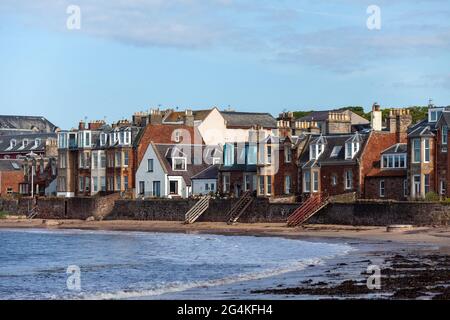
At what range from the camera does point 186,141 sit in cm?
9975

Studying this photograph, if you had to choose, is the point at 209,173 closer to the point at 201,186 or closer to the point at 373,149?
the point at 201,186

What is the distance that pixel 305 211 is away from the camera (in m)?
75.0

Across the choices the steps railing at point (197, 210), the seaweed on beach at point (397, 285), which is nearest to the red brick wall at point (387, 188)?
the steps railing at point (197, 210)

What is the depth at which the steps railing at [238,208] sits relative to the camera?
80.7 meters

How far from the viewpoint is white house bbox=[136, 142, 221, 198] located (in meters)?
95.2

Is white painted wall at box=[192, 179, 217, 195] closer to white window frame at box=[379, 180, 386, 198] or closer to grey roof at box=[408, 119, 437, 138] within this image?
white window frame at box=[379, 180, 386, 198]

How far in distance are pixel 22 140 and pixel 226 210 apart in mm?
55018

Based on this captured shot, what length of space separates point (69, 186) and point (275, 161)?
31705mm

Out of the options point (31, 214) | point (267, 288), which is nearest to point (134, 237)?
point (31, 214)

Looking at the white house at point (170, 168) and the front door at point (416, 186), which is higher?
the white house at point (170, 168)

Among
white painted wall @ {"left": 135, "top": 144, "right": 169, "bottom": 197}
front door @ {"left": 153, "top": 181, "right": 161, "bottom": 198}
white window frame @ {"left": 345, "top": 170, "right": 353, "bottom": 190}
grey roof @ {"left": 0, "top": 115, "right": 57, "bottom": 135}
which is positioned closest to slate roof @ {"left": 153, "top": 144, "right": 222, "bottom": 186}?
white painted wall @ {"left": 135, "top": 144, "right": 169, "bottom": 197}

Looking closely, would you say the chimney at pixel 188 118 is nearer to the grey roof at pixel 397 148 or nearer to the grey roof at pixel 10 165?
the grey roof at pixel 10 165

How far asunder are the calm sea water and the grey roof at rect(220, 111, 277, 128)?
1413 inches

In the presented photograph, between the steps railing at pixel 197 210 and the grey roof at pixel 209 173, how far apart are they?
8208 millimetres
